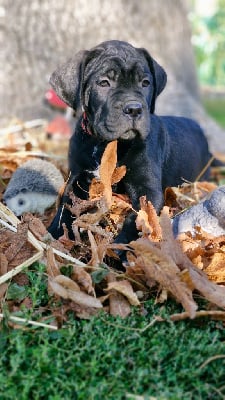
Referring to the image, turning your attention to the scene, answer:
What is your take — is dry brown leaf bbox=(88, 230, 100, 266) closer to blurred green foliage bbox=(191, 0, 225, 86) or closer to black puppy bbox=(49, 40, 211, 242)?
black puppy bbox=(49, 40, 211, 242)

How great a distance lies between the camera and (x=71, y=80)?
4.18 metres

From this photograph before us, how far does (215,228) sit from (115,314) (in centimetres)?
92

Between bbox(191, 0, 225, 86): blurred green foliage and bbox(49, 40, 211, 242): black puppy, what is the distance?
30.0 metres

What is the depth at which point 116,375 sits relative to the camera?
99.3 inches

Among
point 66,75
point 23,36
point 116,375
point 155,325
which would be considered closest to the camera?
point 116,375

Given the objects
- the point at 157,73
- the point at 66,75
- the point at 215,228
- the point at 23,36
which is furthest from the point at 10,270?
the point at 23,36

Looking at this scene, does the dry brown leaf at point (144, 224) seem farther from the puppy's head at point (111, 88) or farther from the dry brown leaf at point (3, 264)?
the dry brown leaf at point (3, 264)

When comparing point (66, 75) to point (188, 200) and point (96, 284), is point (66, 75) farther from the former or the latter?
point (96, 284)

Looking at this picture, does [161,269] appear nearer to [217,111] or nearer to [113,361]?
[113,361]

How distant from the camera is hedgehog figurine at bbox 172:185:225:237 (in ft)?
11.6

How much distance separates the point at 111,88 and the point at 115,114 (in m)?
0.25

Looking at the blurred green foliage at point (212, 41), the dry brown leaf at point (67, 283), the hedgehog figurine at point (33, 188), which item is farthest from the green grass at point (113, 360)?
the blurred green foliage at point (212, 41)

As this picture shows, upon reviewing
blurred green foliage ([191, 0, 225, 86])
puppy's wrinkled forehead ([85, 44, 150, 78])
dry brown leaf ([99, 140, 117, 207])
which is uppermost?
puppy's wrinkled forehead ([85, 44, 150, 78])

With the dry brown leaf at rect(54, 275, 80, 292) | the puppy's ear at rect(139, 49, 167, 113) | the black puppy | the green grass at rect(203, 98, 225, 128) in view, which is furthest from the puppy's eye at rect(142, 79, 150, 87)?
the green grass at rect(203, 98, 225, 128)
